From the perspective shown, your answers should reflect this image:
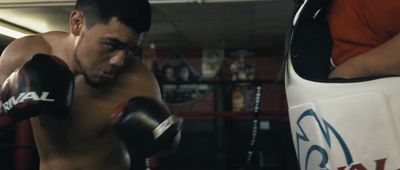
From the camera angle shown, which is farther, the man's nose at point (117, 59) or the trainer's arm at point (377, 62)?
the man's nose at point (117, 59)

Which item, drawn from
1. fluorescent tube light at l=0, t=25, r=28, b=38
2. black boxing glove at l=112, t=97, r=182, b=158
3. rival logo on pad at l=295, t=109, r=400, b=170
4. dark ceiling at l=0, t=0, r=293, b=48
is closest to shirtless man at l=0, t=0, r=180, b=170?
black boxing glove at l=112, t=97, r=182, b=158

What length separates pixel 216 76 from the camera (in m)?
5.04

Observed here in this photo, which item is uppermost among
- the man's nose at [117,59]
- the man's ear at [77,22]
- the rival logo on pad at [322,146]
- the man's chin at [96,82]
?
the man's ear at [77,22]

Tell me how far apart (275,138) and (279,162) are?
0.35 metres

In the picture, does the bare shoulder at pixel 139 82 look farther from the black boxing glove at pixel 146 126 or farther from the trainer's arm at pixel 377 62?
the trainer's arm at pixel 377 62

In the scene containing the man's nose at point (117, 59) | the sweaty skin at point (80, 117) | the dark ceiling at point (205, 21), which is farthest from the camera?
the dark ceiling at point (205, 21)

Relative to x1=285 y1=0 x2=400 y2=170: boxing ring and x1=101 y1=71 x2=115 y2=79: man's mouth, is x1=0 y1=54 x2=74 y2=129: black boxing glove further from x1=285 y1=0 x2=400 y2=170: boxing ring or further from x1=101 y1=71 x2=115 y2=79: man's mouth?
x1=285 y1=0 x2=400 y2=170: boxing ring

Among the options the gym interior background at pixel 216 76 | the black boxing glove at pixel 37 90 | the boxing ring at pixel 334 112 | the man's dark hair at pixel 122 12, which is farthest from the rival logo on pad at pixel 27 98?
the gym interior background at pixel 216 76

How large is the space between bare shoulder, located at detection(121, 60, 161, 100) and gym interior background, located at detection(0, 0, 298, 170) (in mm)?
1267

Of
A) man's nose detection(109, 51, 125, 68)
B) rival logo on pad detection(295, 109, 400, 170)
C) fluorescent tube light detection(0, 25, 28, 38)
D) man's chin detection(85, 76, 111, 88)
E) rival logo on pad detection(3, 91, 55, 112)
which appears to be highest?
fluorescent tube light detection(0, 25, 28, 38)

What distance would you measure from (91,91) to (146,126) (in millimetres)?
414

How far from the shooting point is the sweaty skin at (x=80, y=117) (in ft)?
4.65

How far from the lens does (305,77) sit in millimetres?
785

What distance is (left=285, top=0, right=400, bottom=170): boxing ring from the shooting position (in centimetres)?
69
